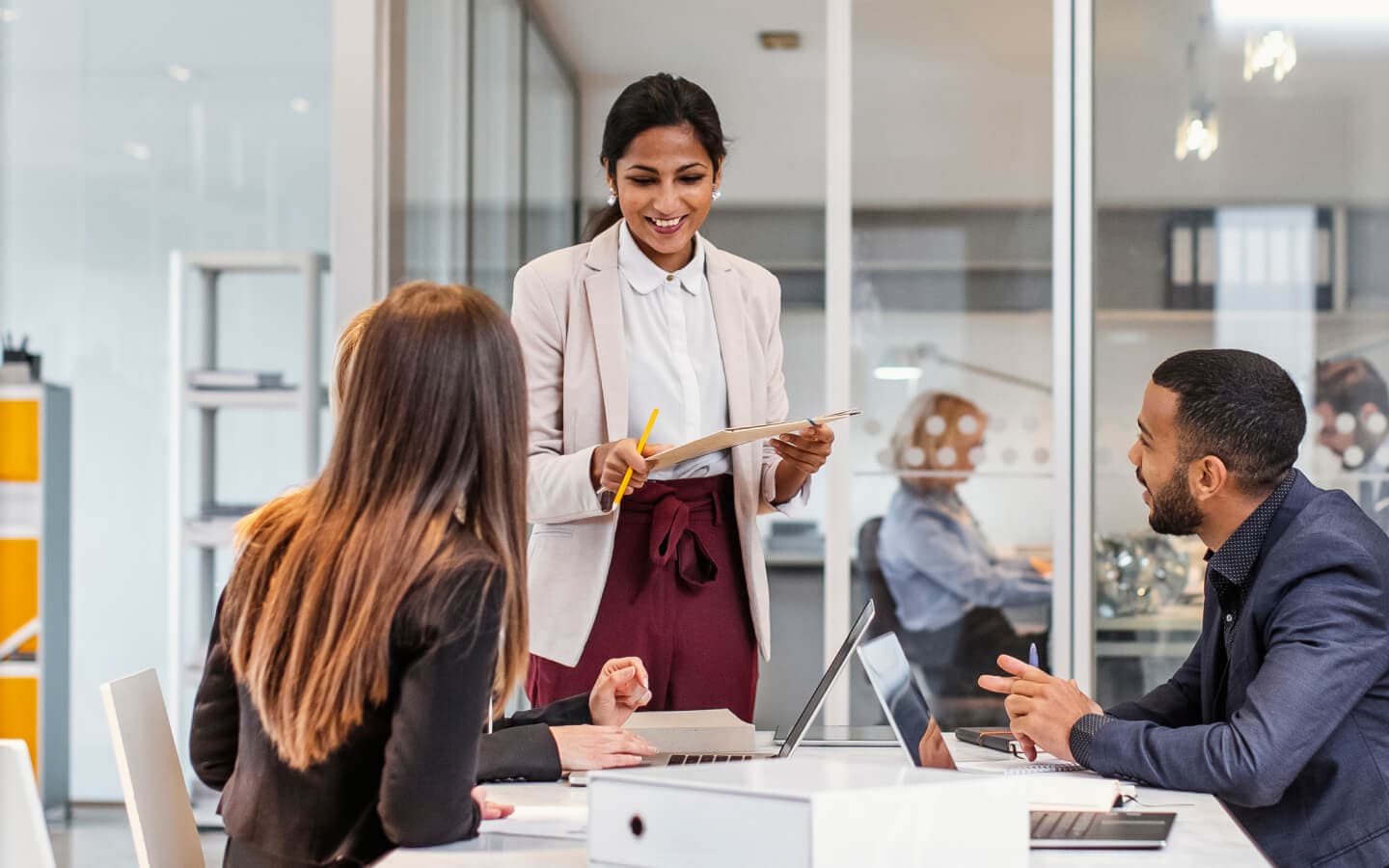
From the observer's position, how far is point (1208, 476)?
5.72ft

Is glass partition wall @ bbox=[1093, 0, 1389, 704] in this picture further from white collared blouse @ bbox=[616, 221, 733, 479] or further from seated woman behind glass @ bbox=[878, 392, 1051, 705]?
white collared blouse @ bbox=[616, 221, 733, 479]

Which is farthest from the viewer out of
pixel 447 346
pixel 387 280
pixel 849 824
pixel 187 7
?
pixel 187 7

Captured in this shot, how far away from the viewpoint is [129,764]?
5.03 ft

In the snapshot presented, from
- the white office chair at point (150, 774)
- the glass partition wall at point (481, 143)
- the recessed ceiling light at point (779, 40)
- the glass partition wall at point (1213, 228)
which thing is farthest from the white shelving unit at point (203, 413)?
the white office chair at point (150, 774)

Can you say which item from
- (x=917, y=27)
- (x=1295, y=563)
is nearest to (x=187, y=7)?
(x=917, y=27)

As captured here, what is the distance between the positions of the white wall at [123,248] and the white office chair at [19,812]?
3.18 m

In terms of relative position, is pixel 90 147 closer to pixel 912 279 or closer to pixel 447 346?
pixel 912 279

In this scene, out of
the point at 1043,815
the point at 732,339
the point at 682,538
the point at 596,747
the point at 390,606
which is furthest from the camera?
the point at 732,339

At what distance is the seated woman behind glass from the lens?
4035 mm

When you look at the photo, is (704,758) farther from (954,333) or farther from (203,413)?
(203,413)

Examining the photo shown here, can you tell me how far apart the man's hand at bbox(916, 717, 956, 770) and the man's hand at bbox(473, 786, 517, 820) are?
16.4 inches

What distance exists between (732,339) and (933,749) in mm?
971

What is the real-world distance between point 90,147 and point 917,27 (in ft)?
8.35

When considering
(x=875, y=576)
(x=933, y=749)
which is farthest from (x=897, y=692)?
(x=875, y=576)
